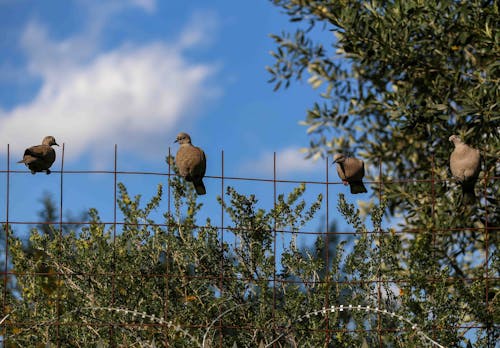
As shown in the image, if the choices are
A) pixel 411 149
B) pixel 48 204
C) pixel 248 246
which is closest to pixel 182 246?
pixel 248 246

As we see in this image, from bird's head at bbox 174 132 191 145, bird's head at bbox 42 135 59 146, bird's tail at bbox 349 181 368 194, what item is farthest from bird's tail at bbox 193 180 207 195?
bird's head at bbox 42 135 59 146

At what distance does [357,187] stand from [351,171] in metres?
0.23

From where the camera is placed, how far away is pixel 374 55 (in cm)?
937

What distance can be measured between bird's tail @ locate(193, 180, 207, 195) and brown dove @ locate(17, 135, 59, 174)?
1.40 meters

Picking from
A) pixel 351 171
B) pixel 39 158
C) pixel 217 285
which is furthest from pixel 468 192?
pixel 39 158

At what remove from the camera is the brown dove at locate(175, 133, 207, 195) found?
717cm

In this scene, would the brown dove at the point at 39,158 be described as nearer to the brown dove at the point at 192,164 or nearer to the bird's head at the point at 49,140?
the bird's head at the point at 49,140

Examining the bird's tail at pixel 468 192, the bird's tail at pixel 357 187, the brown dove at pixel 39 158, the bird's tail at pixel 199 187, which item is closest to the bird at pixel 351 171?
the bird's tail at pixel 357 187

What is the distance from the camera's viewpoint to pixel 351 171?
7.45 meters

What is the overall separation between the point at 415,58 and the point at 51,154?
4.76 m

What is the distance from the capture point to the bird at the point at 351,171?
7457 millimetres

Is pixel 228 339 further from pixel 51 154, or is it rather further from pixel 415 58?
pixel 415 58

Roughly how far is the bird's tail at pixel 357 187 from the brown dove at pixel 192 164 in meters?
1.50

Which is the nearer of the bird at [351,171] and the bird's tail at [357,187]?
the bird at [351,171]
